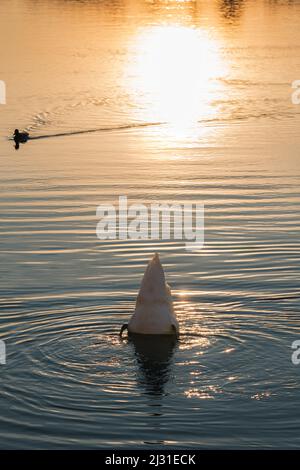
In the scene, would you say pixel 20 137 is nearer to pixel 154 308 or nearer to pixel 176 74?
pixel 176 74

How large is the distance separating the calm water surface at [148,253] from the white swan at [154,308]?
Result: 25 cm

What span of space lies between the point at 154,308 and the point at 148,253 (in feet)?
14.0

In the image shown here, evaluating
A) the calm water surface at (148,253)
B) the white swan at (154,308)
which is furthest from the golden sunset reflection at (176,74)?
the white swan at (154,308)

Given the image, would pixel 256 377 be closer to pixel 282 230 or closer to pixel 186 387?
pixel 186 387

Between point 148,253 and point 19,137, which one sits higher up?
point 19,137

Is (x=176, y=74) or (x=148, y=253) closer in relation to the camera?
(x=148, y=253)

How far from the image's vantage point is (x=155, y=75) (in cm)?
3747

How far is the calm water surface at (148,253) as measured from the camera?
36.3 ft

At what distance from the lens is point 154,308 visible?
12.9 m

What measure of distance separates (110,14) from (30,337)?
47.7m

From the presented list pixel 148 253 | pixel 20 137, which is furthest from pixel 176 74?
pixel 148 253

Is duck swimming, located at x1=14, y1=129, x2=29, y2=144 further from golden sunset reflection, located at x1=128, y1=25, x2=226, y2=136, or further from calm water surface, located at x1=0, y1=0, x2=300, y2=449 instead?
golden sunset reflection, located at x1=128, y1=25, x2=226, y2=136
